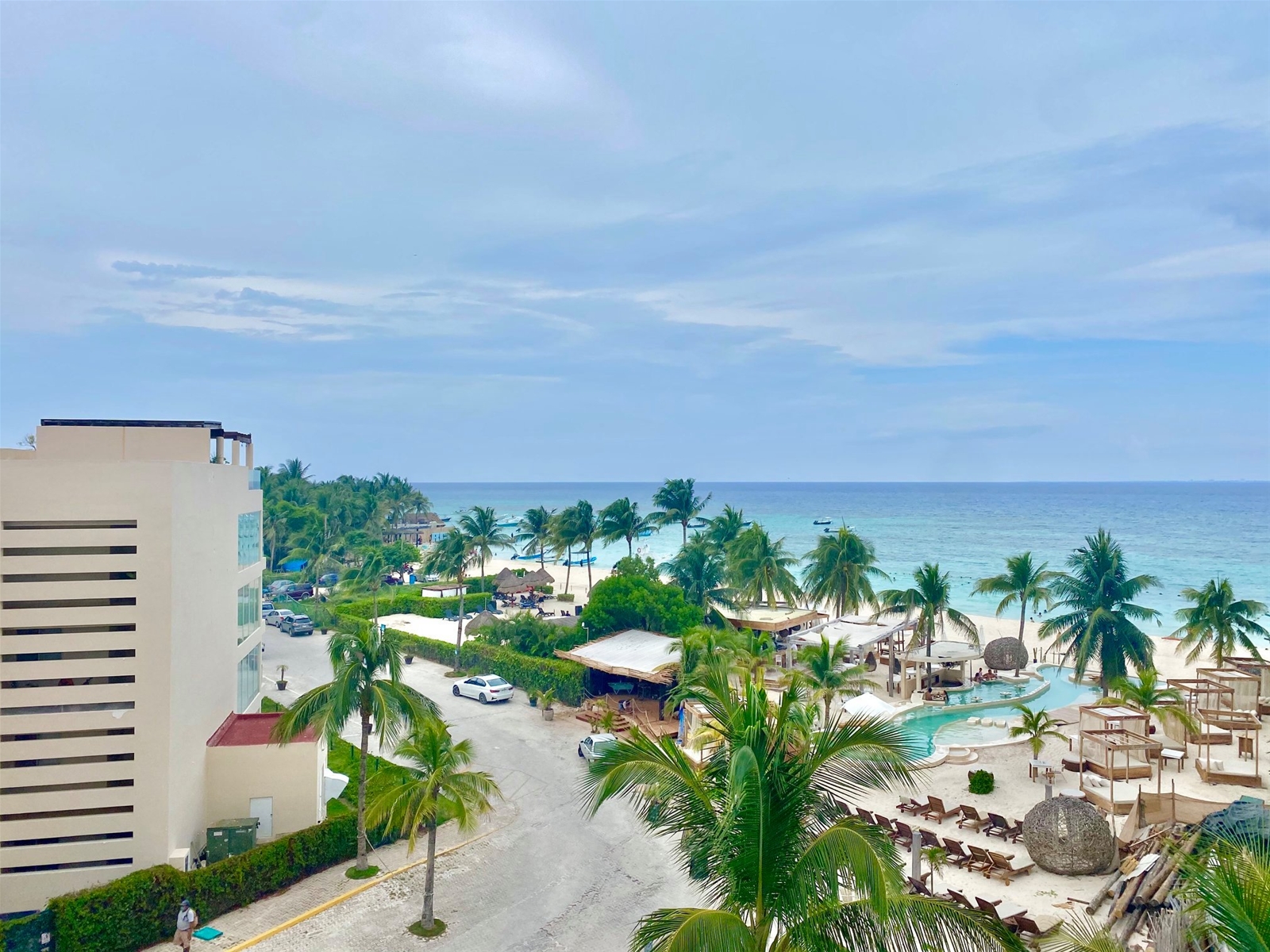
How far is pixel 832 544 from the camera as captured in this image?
43.7 m

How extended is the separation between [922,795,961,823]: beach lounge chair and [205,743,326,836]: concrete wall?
14629 millimetres

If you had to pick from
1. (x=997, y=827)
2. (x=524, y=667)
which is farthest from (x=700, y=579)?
(x=997, y=827)

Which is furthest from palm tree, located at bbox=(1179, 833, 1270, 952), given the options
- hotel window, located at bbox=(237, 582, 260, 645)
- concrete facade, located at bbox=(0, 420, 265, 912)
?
hotel window, located at bbox=(237, 582, 260, 645)

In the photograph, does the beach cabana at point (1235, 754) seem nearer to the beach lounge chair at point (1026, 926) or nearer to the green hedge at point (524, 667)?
the beach lounge chair at point (1026, 926)

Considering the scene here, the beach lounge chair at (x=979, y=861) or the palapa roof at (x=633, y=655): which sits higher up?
the palapa roof at (x=633, y=655)

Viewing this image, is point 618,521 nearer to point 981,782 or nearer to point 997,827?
point 981,782

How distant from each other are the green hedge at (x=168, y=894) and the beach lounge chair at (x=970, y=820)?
14488 mm

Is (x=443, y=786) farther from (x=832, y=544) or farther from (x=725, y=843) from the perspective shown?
(x=832, y=544)

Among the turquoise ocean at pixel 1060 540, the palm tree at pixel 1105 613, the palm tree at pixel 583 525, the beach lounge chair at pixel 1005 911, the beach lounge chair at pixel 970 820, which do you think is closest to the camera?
the beach lounge chair at pixel 1005 911

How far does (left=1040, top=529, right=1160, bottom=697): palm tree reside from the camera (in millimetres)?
31594

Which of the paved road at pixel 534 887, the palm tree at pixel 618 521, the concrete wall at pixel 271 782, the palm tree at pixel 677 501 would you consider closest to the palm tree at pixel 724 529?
the palm tree at pixel 677 501

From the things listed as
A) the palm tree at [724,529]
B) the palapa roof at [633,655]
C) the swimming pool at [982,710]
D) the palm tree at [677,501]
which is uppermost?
the palm tree at [677,501]

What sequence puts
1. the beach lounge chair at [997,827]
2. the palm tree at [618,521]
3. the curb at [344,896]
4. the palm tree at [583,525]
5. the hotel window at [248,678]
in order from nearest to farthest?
the curb at [344,896] < the beach lounge chair at [997,827] < the hotel window at [248,678] < the palm tree at [618,521] < the palm tree at [583,525]

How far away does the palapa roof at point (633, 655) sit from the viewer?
3053 centimetres
